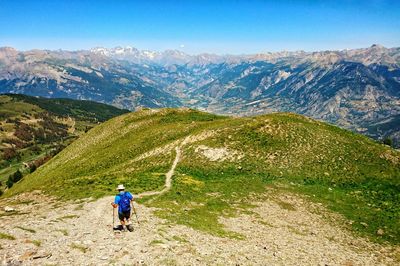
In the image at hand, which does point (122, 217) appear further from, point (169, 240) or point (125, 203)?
point (169, 240)

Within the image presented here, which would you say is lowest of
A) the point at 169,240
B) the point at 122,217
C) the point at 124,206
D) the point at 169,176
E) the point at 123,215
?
the point at 169,176

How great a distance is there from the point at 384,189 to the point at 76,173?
206 ft

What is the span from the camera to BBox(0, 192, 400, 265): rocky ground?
77.5 feet

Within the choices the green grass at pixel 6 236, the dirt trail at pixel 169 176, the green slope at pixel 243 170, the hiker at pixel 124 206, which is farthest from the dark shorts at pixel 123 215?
the dirt trail at pixel 169 176

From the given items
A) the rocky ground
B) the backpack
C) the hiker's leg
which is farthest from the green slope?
the backpack

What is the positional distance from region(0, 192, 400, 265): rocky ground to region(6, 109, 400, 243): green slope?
3.45 m

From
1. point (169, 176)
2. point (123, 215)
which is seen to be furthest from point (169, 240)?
point (169, 176)

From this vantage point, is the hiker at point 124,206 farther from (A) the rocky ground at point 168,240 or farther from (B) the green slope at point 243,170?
(B) the green slope at point 243,170

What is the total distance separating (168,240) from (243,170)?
36.8 metres

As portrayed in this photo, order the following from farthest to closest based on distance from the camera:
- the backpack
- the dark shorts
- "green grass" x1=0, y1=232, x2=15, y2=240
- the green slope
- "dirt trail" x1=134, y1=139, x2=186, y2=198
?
"dirt trail" x1=134, y1=139, x2=186, y2=198 < the green slope < the dark shorts < the backpack < "green grass" x1=0, y1=232, x2=15, y2=240

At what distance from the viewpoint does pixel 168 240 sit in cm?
2847

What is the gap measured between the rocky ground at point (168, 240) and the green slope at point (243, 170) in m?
3.45

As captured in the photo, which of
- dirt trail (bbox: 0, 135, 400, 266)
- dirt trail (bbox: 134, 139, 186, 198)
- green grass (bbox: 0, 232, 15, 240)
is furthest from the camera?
dirt trail (bbox: 134, 139, 186, 198)

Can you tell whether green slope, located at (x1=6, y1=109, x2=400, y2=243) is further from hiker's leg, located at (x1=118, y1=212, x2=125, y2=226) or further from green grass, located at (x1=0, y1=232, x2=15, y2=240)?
green grass, located at (x1=0, y1=232, x2=15, y2=240)
